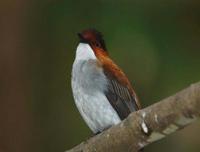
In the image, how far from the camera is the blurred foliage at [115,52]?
711cm

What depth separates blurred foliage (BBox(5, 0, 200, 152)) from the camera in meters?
7.11

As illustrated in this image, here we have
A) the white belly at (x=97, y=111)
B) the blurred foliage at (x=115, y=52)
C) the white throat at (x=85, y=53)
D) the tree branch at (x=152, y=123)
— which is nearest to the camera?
the tree branch at (x=152, y=123)

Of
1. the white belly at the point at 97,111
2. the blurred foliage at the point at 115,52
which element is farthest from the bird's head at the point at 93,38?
the blurred foliage at the point at 115,52

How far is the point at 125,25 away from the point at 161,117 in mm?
3660

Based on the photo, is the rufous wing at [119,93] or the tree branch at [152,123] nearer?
the tree branch at [152,123]

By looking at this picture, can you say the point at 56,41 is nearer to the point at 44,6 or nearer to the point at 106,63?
the point at 44,6

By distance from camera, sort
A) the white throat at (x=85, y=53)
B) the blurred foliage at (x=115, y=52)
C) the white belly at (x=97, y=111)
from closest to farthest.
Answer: the white belly at (x=97, y=111) → the white throat at (x=85, y=53) → the blurred foliage at (x=115, y=52)

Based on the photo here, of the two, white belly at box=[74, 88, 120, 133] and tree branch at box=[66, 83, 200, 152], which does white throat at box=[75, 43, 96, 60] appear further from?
tree branch at box=[66, 83, 200, 152]

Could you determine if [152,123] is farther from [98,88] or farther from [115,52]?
[115,52]

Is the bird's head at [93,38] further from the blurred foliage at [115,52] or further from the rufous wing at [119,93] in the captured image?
the blurred foliage at [115,52]

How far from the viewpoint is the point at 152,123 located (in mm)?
3551

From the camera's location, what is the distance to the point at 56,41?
7.67 m

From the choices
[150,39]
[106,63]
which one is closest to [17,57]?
[150,39]

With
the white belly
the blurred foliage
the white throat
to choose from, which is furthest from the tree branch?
the blurred foliage
